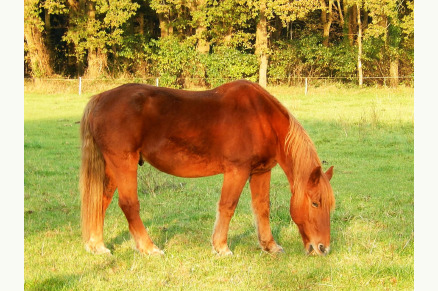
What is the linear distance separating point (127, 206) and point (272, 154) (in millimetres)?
1651

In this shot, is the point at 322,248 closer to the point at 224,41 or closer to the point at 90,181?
the point at 90,181

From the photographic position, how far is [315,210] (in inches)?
221

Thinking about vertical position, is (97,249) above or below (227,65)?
below

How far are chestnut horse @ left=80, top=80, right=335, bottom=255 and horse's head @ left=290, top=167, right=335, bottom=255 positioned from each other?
1 cm

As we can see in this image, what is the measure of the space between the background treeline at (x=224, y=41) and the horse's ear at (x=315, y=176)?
69.6ft

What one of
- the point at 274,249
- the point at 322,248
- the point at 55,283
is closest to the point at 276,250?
the point at 274,249

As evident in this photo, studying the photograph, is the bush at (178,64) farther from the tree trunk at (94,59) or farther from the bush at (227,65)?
the tree trunk at (94,59)

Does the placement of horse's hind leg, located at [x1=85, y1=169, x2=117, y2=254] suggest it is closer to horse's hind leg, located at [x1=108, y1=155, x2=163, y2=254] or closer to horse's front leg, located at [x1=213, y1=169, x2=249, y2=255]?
horse's hind leg, located at [x1=108, y1=155, x2=163, y2=254]

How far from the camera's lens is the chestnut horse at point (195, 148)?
572 centimetres

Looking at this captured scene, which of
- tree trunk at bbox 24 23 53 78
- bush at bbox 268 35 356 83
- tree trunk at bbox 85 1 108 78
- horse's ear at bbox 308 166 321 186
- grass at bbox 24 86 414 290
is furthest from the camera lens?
tree trunk at bbox 85 1 108 78

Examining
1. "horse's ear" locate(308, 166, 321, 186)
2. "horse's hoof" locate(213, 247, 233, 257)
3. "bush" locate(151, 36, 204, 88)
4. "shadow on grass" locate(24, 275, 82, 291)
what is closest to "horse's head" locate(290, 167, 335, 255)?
"horse's ear" locate(308, 166, 321, 186)

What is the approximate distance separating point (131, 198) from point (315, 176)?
1941 mm

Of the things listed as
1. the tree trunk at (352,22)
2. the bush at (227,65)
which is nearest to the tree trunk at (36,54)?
the bush at (227,65)

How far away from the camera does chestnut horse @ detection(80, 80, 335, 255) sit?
18.8 feet
